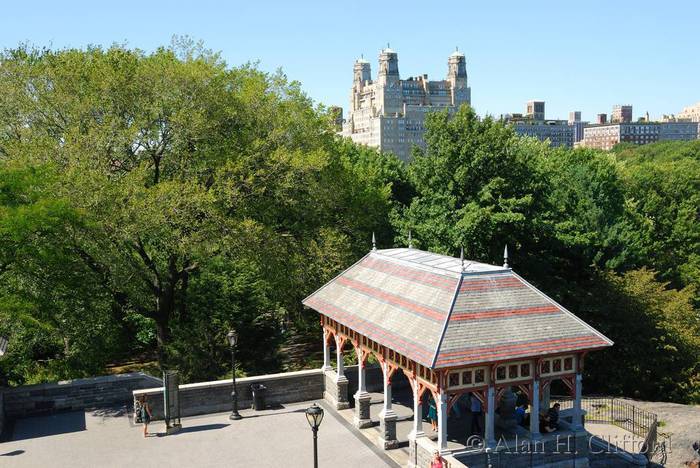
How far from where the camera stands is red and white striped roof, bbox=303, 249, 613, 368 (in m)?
16.2

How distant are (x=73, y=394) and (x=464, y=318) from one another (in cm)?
1430

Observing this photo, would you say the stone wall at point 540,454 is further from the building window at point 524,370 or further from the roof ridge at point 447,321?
the roof ridge at point 447,321

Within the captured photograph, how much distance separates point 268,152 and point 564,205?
19.0 meters

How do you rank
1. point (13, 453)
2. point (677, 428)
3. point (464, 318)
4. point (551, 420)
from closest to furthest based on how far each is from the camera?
point (464, 318) → point (551, 420) → point (13, 453) → point (677, 428)

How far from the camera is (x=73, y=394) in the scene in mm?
22266

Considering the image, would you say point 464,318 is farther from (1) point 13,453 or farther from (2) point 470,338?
(1) point 13,453

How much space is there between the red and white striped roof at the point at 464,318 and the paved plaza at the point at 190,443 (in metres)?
3.51

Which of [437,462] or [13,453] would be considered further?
[13,453]

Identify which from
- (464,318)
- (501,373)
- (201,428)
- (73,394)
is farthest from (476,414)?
(73,394)

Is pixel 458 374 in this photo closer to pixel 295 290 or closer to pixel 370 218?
pixel 295 290

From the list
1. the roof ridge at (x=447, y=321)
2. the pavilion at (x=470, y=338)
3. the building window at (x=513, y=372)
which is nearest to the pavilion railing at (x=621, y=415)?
the pavilion at (x=470, y=338)

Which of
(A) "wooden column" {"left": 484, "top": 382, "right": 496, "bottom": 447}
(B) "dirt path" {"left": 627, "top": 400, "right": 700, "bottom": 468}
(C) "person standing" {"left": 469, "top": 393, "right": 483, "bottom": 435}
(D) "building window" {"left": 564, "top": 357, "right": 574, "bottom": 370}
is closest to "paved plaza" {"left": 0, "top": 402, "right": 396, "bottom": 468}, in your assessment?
(C) "person standing" {"left": 469, "top": 393, "right": 483, "bottom": 435}

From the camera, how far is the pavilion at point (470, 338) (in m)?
16.2

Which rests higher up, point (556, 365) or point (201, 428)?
point (556, 365)
